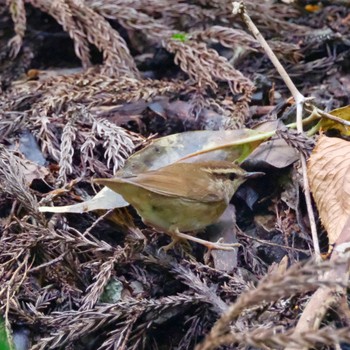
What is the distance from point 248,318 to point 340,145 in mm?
Answer: 983

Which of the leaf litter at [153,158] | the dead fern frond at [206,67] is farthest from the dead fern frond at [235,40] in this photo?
the dead fern frond at [206,67]

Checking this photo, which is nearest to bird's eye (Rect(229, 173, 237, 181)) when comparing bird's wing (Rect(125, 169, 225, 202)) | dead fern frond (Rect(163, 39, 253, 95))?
bird's wing (Rect(125, 169, 225, 202))

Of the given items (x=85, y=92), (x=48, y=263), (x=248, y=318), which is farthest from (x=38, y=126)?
(x=248, y=318)

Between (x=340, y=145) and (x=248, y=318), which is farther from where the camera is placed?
(x=340, y=145)

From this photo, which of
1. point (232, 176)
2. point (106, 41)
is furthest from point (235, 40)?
point (232, 176)

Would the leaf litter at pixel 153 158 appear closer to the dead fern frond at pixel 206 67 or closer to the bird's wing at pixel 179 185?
the dead fern frond at pixel 206 67

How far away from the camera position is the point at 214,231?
10.4 ft

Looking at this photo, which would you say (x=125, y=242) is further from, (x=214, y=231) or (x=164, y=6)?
(x=164, y=6)

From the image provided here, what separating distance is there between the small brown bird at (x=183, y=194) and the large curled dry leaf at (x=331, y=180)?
32 centimetres

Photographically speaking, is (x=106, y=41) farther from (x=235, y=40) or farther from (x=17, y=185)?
(x=17, y=185)

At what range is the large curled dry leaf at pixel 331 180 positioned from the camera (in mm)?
2898

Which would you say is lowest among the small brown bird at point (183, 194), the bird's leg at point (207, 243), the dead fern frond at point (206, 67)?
the bird's leg at point (207, 243)

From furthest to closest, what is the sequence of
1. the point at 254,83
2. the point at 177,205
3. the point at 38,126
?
1. the point at 254,83
2. the point at 38,126
3. the point at 177,205

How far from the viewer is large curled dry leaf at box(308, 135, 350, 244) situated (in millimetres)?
2898
